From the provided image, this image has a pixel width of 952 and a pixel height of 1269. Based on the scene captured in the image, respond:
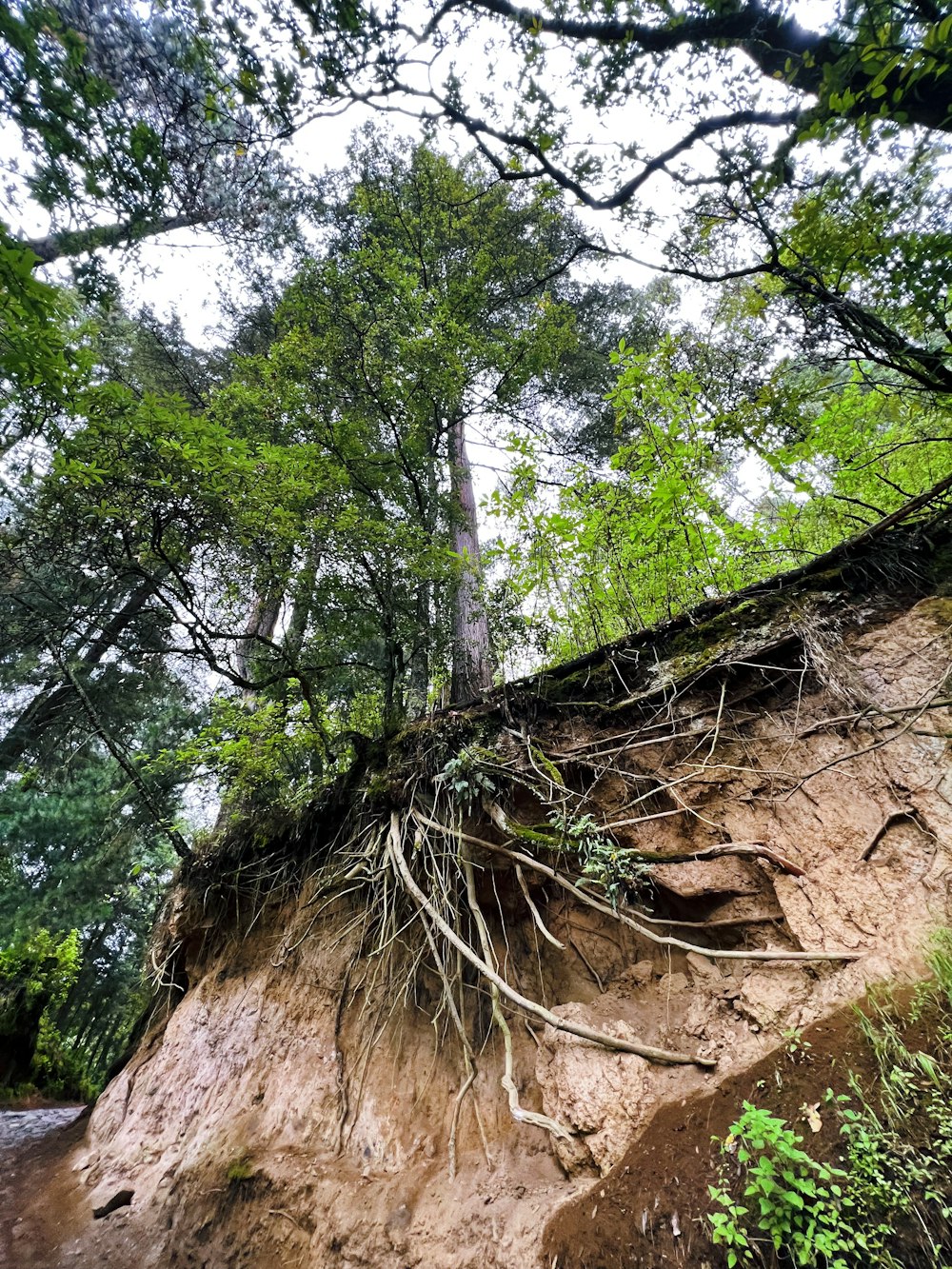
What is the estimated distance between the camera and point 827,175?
2.93 m

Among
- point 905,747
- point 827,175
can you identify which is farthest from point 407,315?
point 905,747

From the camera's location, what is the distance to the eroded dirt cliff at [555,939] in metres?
2.33

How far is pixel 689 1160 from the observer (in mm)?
2002

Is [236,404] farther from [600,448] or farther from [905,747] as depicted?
[905,747]

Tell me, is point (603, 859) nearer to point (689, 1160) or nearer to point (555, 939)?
point (555, 939)

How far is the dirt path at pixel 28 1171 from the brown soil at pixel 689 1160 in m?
3.56

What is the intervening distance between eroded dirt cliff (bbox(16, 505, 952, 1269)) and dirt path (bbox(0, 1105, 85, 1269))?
0.18m

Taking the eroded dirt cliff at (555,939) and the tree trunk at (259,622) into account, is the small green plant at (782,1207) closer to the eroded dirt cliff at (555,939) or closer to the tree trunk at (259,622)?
the eroded dirt cliff at (555,939)

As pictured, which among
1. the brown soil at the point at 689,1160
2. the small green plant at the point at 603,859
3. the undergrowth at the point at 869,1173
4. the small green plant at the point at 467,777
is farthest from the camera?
the small green plant at the point at 467,777

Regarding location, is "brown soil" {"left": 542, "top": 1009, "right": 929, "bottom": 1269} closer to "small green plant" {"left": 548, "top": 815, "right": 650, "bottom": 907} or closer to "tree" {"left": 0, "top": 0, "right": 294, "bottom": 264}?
"small green plant" {"left": 548, "top": 815, "right": 650, "bottom": 907}

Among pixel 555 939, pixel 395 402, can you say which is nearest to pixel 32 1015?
pixel 555 939

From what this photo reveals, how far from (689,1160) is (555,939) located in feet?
3.47

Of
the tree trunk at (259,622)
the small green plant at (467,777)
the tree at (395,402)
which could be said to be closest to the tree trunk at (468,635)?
the tree at (395,402)

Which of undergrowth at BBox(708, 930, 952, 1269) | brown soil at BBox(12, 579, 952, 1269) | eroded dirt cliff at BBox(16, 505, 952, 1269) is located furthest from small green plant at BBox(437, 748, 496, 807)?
undergrowth at BBox(708, 930, 952, 1269)
